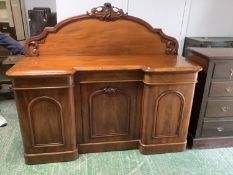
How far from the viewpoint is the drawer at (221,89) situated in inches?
63.7

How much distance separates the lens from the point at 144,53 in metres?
1.82

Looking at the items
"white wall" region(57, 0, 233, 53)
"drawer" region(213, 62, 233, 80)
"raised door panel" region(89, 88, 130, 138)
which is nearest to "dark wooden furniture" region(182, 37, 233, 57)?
"white wall" region(57, 0, 233, 53)

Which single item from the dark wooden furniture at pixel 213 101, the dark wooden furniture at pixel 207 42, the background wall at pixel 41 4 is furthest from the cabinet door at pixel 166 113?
the background wall at pixel 41 4

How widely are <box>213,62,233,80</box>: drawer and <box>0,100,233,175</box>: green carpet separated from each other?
677 mm

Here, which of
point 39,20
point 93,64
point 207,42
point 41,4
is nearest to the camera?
point 93,64

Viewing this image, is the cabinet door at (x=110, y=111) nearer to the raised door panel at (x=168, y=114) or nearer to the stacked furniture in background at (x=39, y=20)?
the raised door panel at (x=168, y=114)

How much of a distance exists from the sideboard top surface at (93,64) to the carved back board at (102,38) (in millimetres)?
90

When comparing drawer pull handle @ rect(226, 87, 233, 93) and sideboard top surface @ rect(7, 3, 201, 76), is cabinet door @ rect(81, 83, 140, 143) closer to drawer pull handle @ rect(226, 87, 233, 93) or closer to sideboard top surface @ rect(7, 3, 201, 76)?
sideboard top surface @ rect(7, 3, 201, 76)

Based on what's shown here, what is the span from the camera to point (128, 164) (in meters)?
1.64

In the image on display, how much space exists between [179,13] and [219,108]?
112cm

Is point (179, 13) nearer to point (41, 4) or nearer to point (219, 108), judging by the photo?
point (219, 108)

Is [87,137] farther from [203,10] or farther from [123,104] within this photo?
[203,10]

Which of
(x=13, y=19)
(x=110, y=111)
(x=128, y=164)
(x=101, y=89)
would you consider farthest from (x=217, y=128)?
(x=13, y=19)

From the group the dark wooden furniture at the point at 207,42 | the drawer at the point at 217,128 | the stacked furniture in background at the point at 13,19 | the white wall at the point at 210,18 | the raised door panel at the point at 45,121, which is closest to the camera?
the raised door panel at the point at 45,121
